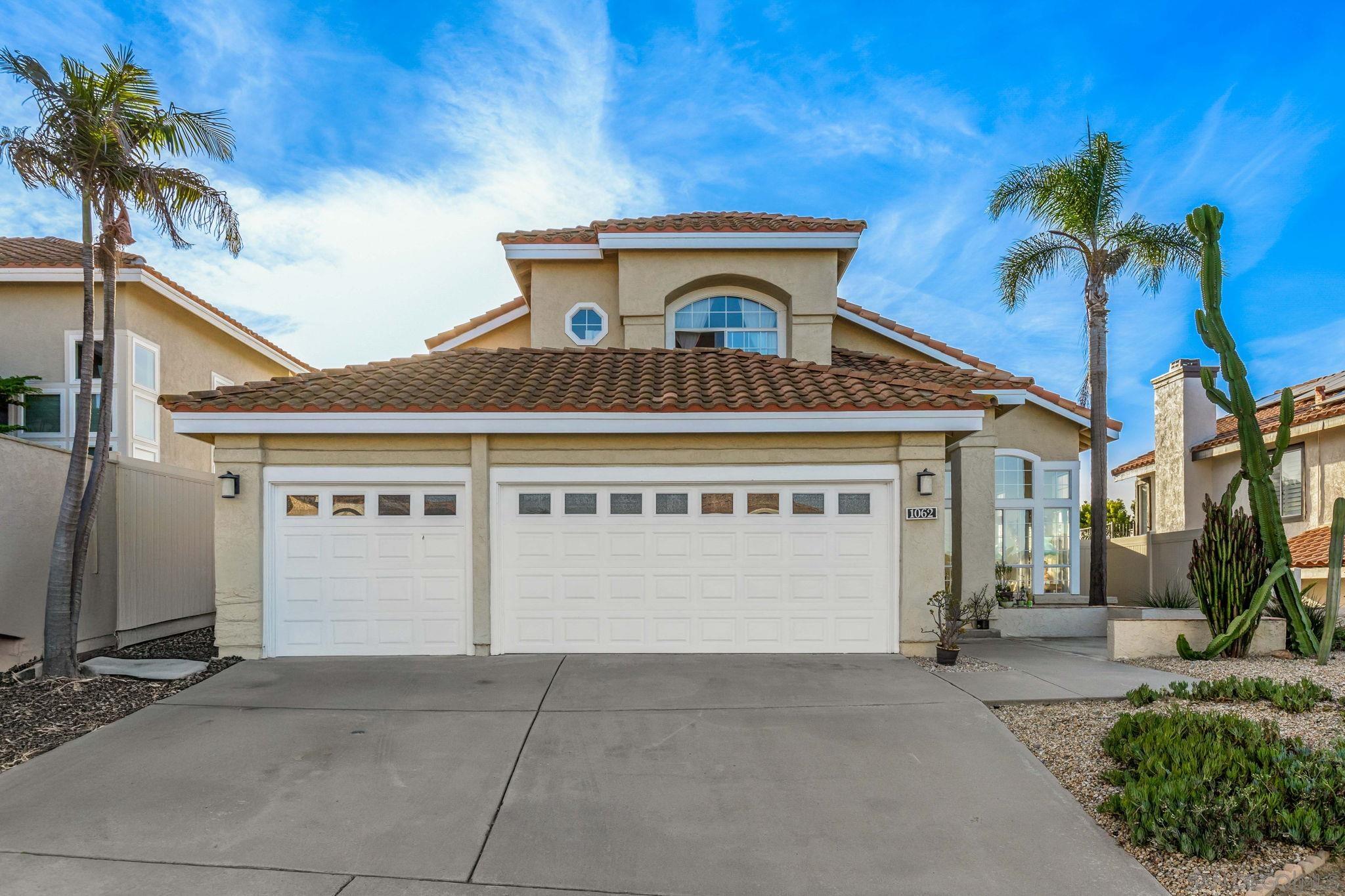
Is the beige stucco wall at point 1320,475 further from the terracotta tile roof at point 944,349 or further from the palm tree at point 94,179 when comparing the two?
the palm tree at point 94,179

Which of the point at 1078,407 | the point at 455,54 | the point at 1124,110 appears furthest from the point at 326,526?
the point at 1124,110

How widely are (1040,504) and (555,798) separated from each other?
1177 centimetres

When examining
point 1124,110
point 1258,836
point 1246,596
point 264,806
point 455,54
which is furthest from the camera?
point 1124,110

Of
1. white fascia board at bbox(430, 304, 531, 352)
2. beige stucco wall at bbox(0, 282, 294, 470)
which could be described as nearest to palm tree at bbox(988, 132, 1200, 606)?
white fascia board at bbox(430, 304, 531, 352)

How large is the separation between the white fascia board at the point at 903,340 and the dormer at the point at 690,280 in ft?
2.72

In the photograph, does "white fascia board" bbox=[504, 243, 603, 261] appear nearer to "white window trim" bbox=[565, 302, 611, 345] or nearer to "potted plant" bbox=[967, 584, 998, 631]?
"white window trim" bbox=[565, 302, 611, 345]

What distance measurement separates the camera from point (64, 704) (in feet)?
23.2

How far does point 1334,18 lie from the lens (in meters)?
11.6

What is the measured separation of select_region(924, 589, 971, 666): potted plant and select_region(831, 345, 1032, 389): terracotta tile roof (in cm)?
319

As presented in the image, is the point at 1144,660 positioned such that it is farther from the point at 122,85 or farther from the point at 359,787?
the point at 122,85

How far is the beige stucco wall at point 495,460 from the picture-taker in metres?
8.80

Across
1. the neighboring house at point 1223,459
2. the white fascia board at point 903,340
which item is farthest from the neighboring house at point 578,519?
the neighboring house at point 1223,459

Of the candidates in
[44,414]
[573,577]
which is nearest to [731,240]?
[573,577]

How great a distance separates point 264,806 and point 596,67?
40.3 feet
